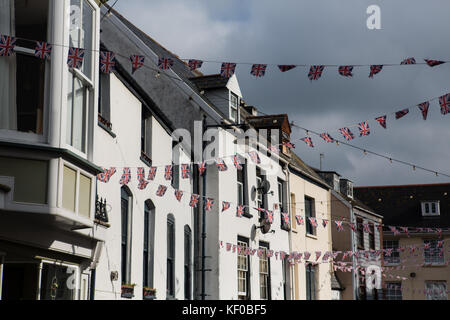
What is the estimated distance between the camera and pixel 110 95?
1311 cm

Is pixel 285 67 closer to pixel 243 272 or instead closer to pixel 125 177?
pixel 125 177

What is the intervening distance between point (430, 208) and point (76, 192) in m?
42.0

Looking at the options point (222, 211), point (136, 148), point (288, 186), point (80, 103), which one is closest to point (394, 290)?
point (288, 186)

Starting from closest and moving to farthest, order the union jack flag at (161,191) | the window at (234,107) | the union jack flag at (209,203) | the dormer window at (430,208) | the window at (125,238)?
the window at (125,238), the union jack flag at (161,191), the union jack flag at (209,203), the window at (234,107), the dormer window at (430,208)

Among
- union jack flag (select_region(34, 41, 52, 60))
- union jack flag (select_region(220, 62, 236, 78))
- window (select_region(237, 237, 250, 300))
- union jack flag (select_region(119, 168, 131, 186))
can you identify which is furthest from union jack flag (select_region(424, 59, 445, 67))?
window (select_region(237, 237, 250, 300))

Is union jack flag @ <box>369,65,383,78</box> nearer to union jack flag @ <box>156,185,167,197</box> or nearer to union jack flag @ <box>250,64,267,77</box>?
union jack flag @ <box>250,64,267,77</box>

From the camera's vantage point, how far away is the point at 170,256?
1652cm

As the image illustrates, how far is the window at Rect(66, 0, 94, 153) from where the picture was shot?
10125 mm

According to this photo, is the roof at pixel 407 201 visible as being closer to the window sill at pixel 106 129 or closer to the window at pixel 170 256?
the window at pixel 170 256

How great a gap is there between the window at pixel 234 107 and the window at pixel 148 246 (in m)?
7.53

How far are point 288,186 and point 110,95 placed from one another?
13.5 meters

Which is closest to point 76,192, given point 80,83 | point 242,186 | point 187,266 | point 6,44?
point 80,83

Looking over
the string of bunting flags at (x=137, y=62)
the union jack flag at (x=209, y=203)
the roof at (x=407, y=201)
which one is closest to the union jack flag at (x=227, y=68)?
the string of bunting flags at (x=137, y=62)

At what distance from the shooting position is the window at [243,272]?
20720 millimetres
